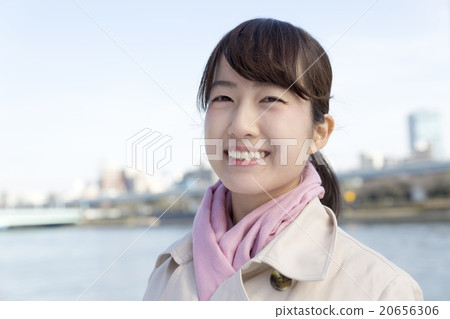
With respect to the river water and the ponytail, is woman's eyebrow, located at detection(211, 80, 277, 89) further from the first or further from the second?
the river water

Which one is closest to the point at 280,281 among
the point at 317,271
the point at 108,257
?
the point at 317,271

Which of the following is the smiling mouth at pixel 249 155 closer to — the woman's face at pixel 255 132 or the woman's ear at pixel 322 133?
the woman's face at pixel 255 132

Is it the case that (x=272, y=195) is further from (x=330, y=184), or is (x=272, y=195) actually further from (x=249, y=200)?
(x=330, y=184)

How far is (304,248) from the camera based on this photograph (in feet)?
2.57

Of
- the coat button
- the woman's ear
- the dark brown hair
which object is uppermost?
the dark brown hair

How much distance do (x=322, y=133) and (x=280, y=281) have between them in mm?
294

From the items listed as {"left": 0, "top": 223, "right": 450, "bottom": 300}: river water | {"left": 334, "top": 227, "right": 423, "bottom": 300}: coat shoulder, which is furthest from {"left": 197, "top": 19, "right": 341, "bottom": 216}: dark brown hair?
{"left": 0, "top": 223, "right": 450, "bottom": 300}: river water

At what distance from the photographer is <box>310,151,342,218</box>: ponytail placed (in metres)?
1.01

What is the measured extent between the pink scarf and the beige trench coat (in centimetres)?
2

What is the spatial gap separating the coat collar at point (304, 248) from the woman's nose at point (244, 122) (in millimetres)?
171

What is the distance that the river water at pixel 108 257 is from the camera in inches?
237

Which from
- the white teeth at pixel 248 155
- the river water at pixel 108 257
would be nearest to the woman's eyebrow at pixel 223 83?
the white teeth at pixel 248 155
